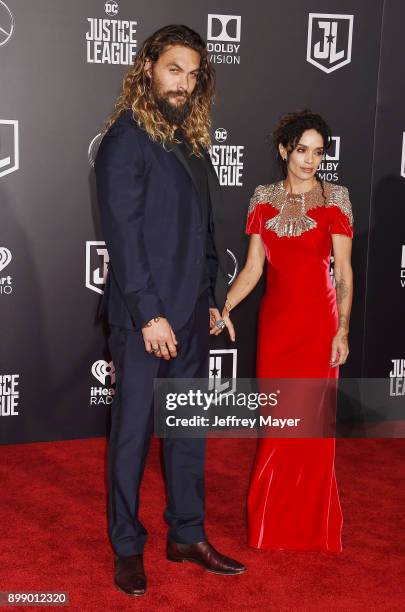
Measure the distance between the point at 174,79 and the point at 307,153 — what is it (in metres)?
0.59

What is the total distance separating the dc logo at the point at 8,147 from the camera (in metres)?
3.86

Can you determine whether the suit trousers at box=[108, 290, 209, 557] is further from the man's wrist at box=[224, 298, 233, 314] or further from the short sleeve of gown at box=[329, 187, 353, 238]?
the short sleeve of gown at box=[329, 187, 353, 238]

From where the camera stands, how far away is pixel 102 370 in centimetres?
423

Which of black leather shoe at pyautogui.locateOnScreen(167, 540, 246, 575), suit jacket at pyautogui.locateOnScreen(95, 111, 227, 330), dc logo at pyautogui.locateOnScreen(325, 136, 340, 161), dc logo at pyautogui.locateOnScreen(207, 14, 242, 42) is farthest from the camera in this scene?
dc logo at pyautogui.locateOnScreen(325, 136, 340, 161)

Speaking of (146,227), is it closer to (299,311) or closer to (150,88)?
(150,88)

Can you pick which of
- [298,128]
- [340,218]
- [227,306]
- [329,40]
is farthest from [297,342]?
[329,40]

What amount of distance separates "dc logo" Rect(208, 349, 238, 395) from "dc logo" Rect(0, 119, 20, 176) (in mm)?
1486

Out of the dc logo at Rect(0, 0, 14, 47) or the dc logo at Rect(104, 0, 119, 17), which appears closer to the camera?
the dc logo at Rect(0, 0, 14, 47)

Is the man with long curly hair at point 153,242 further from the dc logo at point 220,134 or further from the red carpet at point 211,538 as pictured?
the dc logo at point 220,134

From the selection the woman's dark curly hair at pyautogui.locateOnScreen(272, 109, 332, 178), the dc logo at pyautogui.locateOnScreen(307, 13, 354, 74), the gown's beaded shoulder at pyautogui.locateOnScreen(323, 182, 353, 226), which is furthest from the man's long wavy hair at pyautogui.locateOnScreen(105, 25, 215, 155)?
the dc logo at pyautogui.locateOnScreen(307, 13, 354, 74)

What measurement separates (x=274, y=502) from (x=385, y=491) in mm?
881

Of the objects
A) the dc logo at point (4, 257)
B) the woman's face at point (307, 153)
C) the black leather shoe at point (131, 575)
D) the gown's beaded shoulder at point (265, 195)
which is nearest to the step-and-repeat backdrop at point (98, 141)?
the dc logo at point (4, 257)

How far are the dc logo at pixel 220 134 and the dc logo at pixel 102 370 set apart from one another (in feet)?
4.41

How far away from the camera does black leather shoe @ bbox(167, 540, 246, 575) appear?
272 cm
